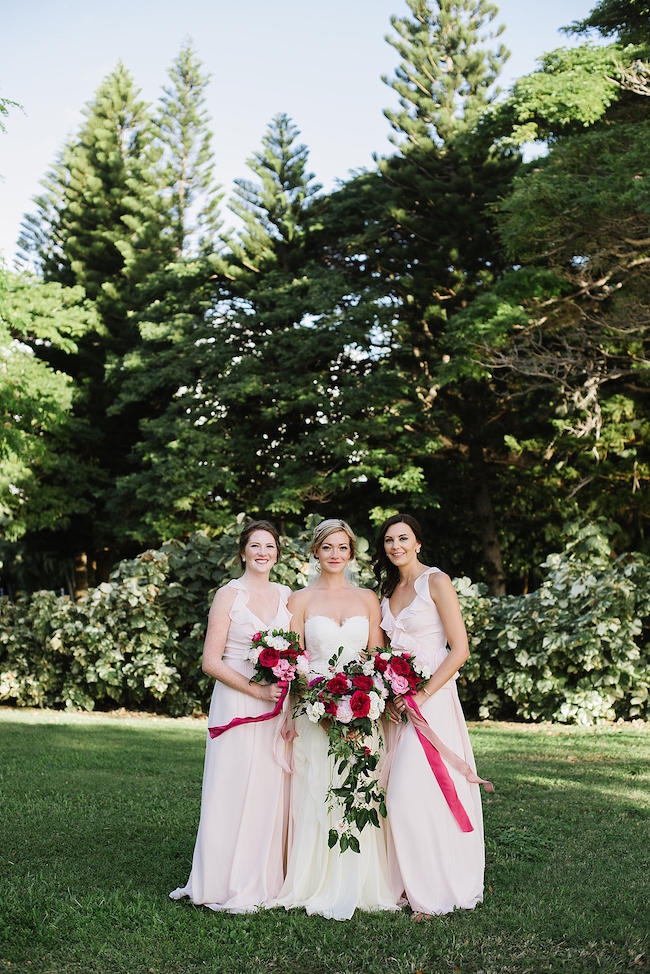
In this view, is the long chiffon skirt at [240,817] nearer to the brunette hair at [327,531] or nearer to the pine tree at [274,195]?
the brunette hair at [327,531]

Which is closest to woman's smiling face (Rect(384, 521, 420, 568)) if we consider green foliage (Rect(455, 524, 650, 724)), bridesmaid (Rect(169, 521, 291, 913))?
bridesmaid (Rect(169, 521, 291, 913))

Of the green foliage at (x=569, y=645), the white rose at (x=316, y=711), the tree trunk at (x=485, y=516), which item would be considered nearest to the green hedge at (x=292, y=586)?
the green foliage at (x=569, y=645)

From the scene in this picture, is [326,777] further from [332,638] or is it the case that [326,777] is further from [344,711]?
[332,638]

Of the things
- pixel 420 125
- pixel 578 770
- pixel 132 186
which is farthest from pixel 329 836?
pixel 132 186

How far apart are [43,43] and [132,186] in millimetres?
14567

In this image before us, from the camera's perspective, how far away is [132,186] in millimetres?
27125

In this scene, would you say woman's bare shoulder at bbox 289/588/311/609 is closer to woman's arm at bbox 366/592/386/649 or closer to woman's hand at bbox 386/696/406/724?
woman's arm at bbox 366/592/386/649

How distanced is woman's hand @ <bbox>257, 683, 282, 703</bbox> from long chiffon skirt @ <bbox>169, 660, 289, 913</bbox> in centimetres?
6

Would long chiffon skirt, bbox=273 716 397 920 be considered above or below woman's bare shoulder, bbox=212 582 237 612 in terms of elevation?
below

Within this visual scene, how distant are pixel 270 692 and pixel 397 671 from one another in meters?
0.65

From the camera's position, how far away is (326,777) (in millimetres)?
4453

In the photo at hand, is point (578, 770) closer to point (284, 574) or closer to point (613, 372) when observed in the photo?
point (284, 574)

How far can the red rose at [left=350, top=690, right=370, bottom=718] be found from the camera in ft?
13.7

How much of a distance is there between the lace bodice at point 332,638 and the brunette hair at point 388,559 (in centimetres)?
44
